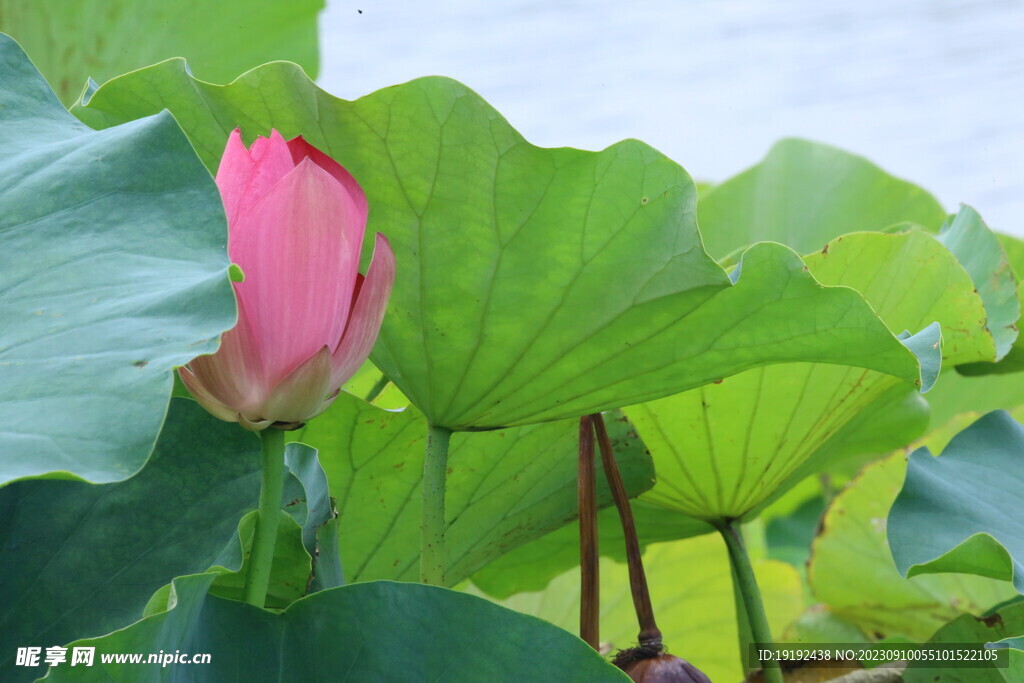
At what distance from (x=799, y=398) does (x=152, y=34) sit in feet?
2.24

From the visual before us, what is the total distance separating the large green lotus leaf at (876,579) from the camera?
0.81m

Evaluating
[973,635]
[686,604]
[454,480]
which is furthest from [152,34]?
[973,635]

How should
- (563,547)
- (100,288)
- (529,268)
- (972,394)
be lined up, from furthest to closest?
(972,394), (563,547), (529,268), (100,288)

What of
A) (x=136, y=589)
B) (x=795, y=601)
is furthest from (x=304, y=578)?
(x=795, y=601)

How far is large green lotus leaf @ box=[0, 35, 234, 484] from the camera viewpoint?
273 mm

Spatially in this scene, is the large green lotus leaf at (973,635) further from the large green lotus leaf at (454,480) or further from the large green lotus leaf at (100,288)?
the large green lotus leaf at (100,288)

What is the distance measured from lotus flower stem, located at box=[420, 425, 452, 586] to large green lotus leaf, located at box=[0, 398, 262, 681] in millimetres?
76

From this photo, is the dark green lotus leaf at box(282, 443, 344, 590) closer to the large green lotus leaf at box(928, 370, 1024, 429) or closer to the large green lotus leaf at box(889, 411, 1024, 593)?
the large green lotus leaf at box(889, 411, 1024, 593)

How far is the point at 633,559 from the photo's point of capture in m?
0.47

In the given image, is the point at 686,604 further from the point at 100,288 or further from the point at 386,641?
the point at 100,288

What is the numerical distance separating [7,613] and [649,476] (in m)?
0.32

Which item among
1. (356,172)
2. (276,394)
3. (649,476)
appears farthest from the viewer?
(649,476)

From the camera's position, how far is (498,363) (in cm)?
44

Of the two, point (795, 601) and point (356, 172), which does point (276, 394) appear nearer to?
point (356, 172)
